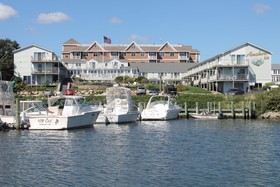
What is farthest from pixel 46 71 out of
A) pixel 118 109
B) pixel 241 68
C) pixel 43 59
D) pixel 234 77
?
pixel 118 109

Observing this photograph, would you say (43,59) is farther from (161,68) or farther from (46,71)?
(161,68)

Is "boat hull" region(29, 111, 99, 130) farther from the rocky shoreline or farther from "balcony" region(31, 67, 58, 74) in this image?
"balcony" region(31, 67, 58, 74)

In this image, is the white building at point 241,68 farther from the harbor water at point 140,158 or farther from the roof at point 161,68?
the harbor water at point 140,158

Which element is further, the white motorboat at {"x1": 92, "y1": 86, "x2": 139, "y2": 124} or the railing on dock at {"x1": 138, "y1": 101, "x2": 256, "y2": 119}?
the railing on dock at {"x1": 138, "y1": 101, "x2": 256, "y2": 119}

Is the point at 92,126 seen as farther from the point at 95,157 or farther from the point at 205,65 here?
the point at 205,65

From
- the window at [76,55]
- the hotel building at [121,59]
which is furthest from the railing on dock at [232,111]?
the window at [76,55]

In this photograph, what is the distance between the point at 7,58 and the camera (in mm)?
113375

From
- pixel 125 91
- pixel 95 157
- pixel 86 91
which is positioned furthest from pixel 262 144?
pixel 86 91

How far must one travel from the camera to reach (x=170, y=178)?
23.6 metres

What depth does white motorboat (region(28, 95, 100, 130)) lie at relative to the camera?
45.9 meters

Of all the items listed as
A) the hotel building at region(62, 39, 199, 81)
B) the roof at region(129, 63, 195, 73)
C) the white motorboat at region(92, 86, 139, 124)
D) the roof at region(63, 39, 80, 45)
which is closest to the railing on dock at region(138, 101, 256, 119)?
the white motorboat at region(92, 86, 139, 124)

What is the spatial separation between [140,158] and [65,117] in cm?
1801

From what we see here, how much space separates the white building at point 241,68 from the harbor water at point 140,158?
156 feet

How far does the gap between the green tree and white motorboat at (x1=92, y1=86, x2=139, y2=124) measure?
57.8 m
